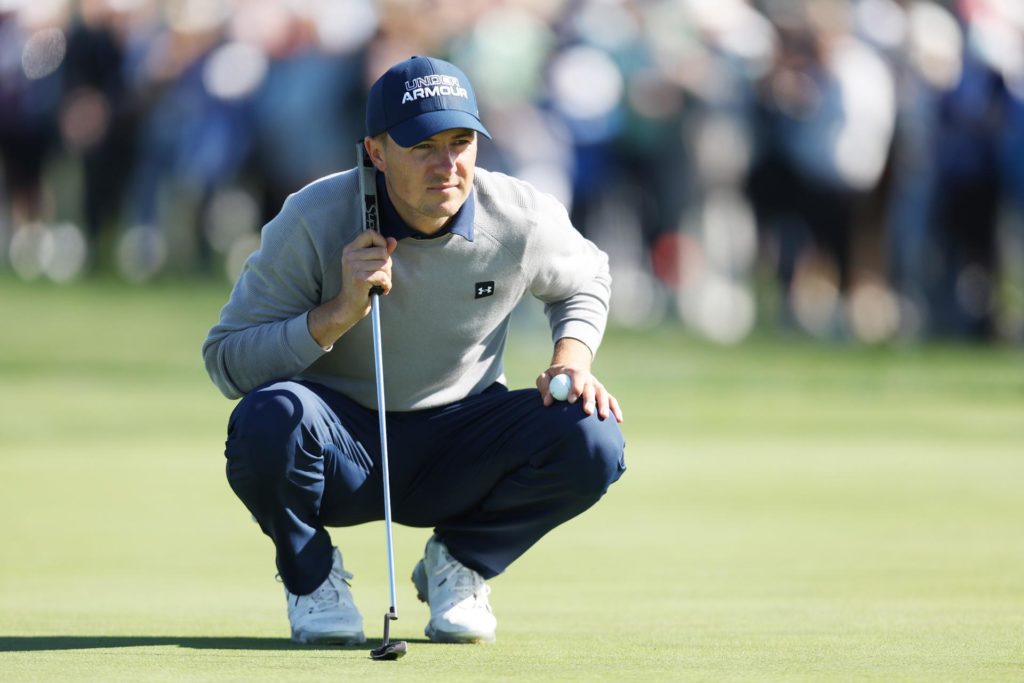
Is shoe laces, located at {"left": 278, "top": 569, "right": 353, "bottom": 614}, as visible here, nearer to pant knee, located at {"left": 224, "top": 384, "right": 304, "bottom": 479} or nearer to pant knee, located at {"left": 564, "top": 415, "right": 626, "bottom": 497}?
pant knee, located at {"left": 224, "top": 384, "right": 304, "bottom": 479}

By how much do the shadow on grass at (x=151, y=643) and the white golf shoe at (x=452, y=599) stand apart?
0.57 ft

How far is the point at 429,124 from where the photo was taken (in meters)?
4.79

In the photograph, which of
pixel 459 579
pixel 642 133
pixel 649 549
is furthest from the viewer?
pixel 642 133

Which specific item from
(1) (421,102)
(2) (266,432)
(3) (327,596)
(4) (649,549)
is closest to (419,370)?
(2) (266,432)

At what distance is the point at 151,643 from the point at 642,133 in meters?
12.4

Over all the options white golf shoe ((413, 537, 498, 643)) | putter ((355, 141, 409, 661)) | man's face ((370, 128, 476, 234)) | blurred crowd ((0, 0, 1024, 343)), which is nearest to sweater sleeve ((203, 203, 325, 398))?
putter ((355, 141, 409, 661))

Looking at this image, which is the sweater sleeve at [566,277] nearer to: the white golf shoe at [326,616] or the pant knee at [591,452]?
the pant knee at [591,452]

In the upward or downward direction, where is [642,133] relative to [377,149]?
upward

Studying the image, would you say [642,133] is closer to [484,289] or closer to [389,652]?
[484,289]

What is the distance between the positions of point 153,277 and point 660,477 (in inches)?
373

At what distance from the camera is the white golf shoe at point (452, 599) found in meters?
4.95

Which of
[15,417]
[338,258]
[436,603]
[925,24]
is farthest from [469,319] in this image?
[925,24]

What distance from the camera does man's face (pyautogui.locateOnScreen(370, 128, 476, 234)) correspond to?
4.89m

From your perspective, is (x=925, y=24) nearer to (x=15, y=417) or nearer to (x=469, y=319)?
(x=15, y=417)
